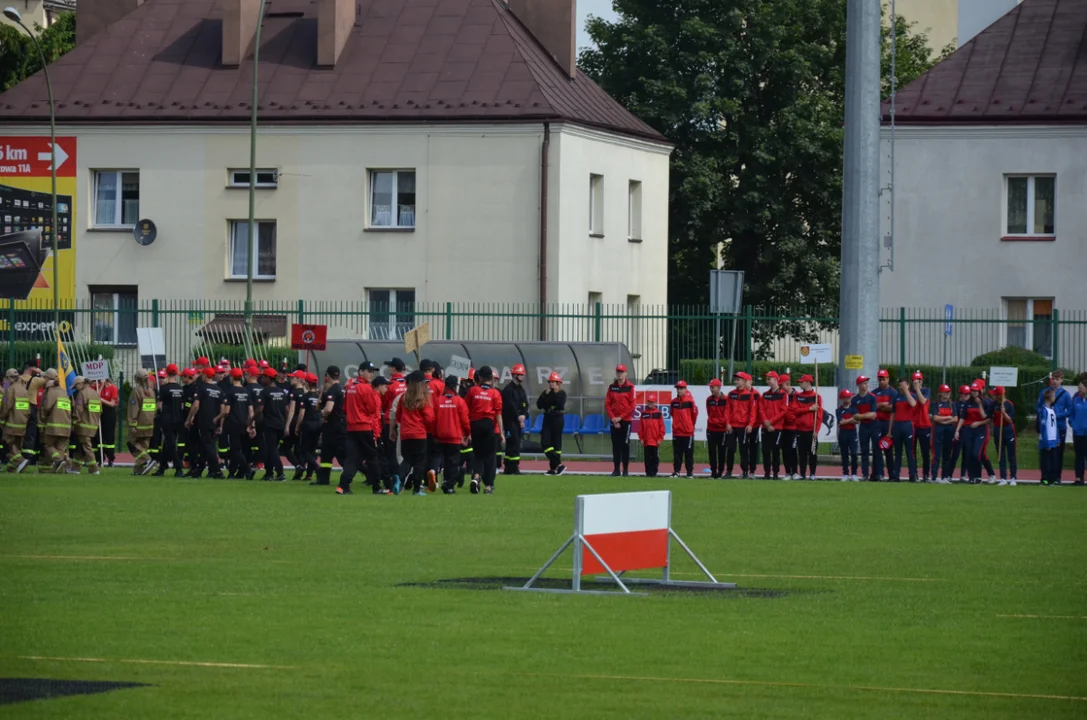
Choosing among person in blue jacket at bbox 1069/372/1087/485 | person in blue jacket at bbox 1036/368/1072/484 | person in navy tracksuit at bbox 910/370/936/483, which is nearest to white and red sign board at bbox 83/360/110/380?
person in navy tracksuit at bbox 910/370/936/483

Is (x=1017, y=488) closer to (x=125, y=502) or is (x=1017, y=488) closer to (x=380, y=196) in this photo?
(x=125, y=502)

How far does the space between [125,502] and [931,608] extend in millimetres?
13016

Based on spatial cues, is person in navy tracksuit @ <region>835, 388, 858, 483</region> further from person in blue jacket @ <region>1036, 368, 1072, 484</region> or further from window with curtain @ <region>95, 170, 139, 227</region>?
window with curtain @ <region>95, 170, 139, 227</region>

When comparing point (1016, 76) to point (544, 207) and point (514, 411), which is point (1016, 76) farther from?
point (514, 411)

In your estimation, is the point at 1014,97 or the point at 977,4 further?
the point at 977,4

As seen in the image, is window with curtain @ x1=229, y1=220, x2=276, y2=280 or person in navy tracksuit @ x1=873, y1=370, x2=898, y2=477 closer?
person in navy tracksuit @ x1=873, y1=370, x2=898, y2=477

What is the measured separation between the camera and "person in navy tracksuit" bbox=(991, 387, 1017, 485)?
→ 32.8 metres

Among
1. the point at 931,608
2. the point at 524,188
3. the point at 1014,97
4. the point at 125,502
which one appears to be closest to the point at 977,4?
the point at 1014,97

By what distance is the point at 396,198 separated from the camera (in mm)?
51656

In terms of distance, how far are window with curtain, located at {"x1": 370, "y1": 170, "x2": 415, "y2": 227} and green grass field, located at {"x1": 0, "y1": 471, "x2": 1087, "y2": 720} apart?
2869cm

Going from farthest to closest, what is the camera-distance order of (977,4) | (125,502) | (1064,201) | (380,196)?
(977,4) → (380,196) → (1064,201) → (125,502)

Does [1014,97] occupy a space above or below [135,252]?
above

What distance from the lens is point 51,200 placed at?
52.4 meters

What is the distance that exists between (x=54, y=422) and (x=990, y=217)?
1069 inches
